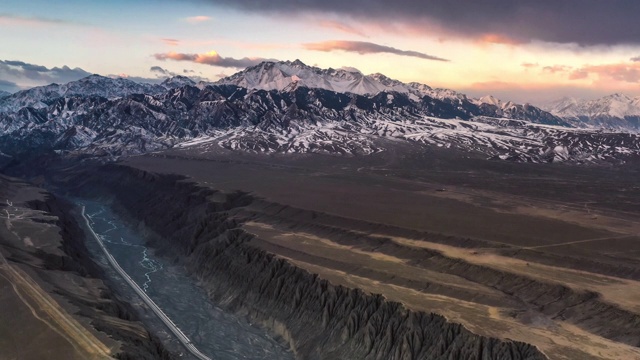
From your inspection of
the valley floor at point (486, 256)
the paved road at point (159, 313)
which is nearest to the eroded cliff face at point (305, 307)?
the valley floor at point (486, 256)

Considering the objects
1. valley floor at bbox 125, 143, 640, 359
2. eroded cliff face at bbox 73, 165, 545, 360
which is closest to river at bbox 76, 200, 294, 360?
eroded cliff face at bbox 73, 165, 545, 360

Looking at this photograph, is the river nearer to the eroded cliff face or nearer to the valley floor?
the eroded cliff face

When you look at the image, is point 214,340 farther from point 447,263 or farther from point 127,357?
point 447,263

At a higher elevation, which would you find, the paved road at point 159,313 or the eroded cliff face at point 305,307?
the eroded cliff face at point 305,307

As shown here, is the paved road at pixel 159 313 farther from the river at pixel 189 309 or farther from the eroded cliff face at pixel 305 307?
the eroded cliff face at pixel 305 307

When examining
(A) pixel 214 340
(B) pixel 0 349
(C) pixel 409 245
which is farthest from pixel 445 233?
(B) pixel 0 349

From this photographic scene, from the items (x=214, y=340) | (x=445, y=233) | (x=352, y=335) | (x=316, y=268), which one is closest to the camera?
(x=352, y=335)
